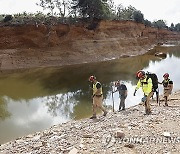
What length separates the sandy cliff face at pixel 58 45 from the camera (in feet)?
137

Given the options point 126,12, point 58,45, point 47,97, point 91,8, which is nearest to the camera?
point 47,97

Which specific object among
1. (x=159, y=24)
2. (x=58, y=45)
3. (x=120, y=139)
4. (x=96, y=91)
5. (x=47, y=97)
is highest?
(x=159, y=24)

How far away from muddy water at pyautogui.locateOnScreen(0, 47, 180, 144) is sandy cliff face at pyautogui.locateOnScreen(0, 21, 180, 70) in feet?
19.3

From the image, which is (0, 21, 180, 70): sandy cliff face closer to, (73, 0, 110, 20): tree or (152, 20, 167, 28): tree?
(73, 0, 110, 20): tree

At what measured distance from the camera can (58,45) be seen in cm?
4697

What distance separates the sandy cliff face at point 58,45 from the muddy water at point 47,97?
19.3ft

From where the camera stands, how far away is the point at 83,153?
8.51m

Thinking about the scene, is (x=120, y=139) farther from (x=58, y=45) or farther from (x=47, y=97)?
(x=58, y=45)

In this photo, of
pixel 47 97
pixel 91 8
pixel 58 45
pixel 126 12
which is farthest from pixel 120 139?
pixel 126 12

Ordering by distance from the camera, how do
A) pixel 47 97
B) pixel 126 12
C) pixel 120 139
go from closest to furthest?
pixel 120 139, pixel 47 97, pixel 126 12

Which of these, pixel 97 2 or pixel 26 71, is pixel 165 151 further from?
pixel 97 2

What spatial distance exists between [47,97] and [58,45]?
80.5 feet

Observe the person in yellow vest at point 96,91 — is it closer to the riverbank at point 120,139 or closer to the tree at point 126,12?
the riverbank at point 120,139

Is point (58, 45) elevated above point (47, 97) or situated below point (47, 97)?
above
